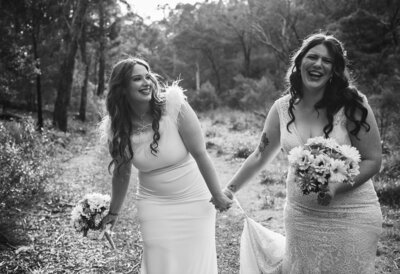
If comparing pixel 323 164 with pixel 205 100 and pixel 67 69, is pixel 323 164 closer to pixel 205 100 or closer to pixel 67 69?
pixel 67 69

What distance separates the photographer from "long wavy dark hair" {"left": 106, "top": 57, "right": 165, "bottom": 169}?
3596 mm

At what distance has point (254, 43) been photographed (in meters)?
41.9

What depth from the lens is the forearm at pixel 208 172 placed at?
3607 mm

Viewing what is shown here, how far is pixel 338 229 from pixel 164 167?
154cm

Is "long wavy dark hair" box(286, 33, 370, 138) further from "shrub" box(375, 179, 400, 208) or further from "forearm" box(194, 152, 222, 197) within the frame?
"shrub" box(375, 179, 400, 208)

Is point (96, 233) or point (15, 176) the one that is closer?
point (15, 176)

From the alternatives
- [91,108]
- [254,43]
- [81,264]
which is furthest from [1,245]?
[254,43]

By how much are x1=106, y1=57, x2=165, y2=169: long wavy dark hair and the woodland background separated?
2.31 feet

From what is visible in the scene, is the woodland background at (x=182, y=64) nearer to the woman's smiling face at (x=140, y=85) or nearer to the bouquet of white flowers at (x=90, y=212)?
the woman's smiling face at (x=140, y=85)

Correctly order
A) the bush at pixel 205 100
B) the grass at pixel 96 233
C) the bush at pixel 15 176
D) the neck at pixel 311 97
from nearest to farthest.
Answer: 1. the neck at pixel 311 97
2. the grass at pixel 96 233
3. the bush at pixel 15 176
4. the bush at pixel 205 100

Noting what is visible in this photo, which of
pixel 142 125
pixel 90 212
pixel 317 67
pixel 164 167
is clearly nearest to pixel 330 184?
pixel 317 67

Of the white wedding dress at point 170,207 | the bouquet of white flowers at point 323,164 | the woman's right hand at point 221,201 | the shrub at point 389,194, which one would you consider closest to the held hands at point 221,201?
the woman's right hand at point 221,201

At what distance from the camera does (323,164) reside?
2.65 m

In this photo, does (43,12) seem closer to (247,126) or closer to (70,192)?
(247,126)
